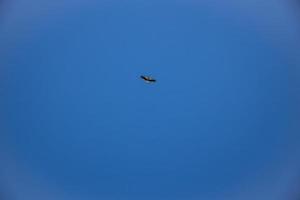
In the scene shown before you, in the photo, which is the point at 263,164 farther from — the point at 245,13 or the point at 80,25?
the point at 80,25

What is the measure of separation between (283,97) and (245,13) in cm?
38

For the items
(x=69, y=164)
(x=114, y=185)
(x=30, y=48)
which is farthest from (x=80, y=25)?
(x=114, y=185)

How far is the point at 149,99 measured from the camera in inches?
54.2

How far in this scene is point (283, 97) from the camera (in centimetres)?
135

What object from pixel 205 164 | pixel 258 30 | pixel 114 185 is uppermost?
pixel 258 30

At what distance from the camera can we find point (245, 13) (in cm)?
133

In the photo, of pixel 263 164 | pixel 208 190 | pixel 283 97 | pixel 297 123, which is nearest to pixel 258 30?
pixel 283 97

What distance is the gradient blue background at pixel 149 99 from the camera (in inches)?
52.7

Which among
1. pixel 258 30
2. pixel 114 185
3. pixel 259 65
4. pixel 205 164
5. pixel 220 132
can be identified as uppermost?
pixel 258 30

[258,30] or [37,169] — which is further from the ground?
[258,30]

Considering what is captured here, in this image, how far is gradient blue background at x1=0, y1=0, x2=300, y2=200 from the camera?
1.34 m

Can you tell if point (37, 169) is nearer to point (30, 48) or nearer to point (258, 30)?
point (30, 48)

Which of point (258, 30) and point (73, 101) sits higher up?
point (258, 30)

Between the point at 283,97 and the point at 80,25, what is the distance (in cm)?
88
